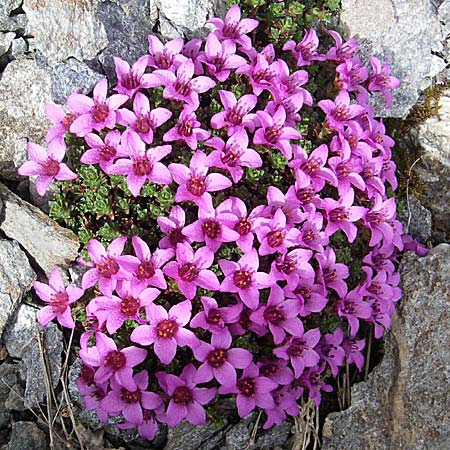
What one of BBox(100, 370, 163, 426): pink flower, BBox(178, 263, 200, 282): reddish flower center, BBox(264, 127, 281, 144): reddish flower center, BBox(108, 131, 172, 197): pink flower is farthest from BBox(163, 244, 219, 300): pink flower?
BBox(264, 127, 281, 144): reddish flower center

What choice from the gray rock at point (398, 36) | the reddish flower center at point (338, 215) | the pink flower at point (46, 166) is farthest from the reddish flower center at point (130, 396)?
the gray rock at point (398, 36)

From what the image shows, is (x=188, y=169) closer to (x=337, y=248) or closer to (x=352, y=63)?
(x=337, y=248)

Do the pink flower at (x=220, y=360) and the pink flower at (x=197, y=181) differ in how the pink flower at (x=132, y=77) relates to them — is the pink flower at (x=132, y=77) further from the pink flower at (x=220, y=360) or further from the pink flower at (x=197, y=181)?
the pink flower at (x=220, y=360)

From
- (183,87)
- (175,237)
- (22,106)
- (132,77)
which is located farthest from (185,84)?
(22,106)

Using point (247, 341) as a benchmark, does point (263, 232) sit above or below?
above

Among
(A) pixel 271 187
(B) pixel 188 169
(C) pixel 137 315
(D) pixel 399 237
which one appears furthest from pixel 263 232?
(D) pixel 399 237

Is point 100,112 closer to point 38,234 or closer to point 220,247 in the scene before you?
point 38,234

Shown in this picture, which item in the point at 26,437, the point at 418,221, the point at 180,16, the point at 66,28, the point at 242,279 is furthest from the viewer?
the point at 418,221
